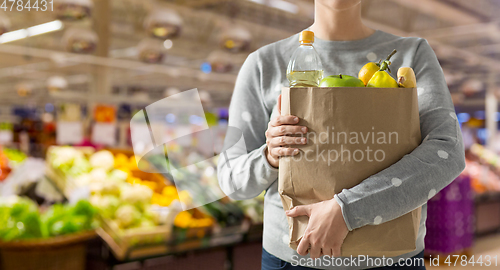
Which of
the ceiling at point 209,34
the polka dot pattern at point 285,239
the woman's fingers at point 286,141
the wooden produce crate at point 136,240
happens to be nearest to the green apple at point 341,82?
the woman's fingers at point 286,141

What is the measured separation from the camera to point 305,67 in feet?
3.10

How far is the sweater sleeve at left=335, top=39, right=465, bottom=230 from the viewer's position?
0.81 metres

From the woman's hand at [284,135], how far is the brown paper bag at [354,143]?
0.05ft

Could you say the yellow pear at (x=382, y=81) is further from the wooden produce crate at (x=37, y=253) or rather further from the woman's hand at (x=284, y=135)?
the wooden produce crate at (x=37, y=253)

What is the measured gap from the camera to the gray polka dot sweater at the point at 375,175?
2.67ft

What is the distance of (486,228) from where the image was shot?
6.60m

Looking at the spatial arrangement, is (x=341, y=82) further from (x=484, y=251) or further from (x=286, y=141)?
(x=484, y=251)

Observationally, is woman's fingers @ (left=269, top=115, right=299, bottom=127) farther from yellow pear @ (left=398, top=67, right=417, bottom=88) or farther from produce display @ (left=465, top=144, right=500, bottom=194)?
produce display @ (left=465, top=144, right=500, bottom=194)

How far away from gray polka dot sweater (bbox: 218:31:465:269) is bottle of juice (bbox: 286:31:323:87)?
127 millimetres

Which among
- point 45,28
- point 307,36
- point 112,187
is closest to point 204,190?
point 112,187

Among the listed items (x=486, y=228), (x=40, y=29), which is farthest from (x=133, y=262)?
(x=40, y=29)

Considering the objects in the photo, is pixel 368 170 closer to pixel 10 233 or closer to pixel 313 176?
pixel 313 176

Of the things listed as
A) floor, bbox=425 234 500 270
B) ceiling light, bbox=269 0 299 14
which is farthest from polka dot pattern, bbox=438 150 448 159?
ceiling light, bbox=269 0 299 14

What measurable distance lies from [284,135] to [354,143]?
0.14 metres
